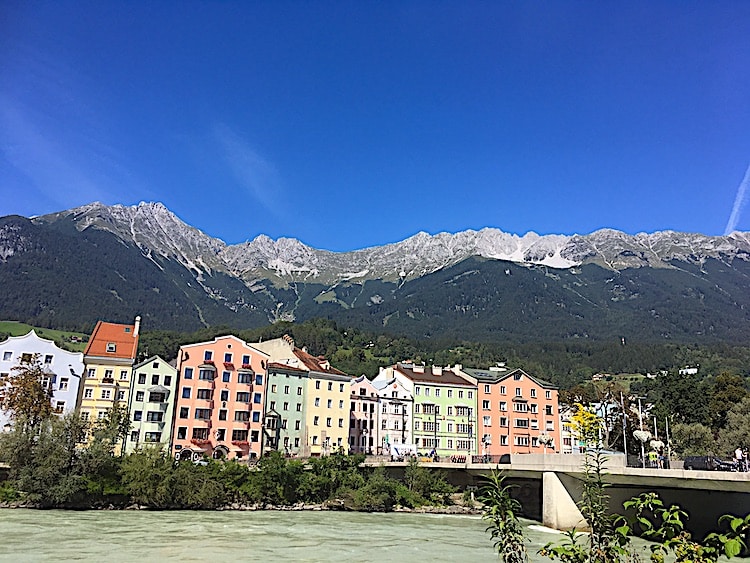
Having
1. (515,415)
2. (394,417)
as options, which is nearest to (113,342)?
(394,417)

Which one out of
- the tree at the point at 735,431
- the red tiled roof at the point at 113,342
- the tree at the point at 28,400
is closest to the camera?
the tree at the point at 28,400

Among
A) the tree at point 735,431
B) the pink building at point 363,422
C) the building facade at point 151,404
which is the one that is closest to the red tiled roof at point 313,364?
the pink building at point 363,422

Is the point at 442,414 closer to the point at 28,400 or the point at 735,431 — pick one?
the point at 735,431

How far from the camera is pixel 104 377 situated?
225 ft

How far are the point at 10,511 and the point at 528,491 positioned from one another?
43.5 meters

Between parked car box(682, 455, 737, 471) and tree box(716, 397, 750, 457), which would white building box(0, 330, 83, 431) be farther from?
tree box(716, 397, 750, 457)

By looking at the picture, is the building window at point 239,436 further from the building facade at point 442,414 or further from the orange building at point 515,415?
the orange building at point 515,415

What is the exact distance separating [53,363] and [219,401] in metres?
17.1

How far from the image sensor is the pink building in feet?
277

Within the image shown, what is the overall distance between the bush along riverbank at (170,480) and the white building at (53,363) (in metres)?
8.12

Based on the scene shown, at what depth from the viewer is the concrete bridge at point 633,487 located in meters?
34.6

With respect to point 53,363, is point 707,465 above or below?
below

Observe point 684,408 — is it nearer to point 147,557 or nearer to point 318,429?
point 318,429

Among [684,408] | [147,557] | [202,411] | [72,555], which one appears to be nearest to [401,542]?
[147,557]
